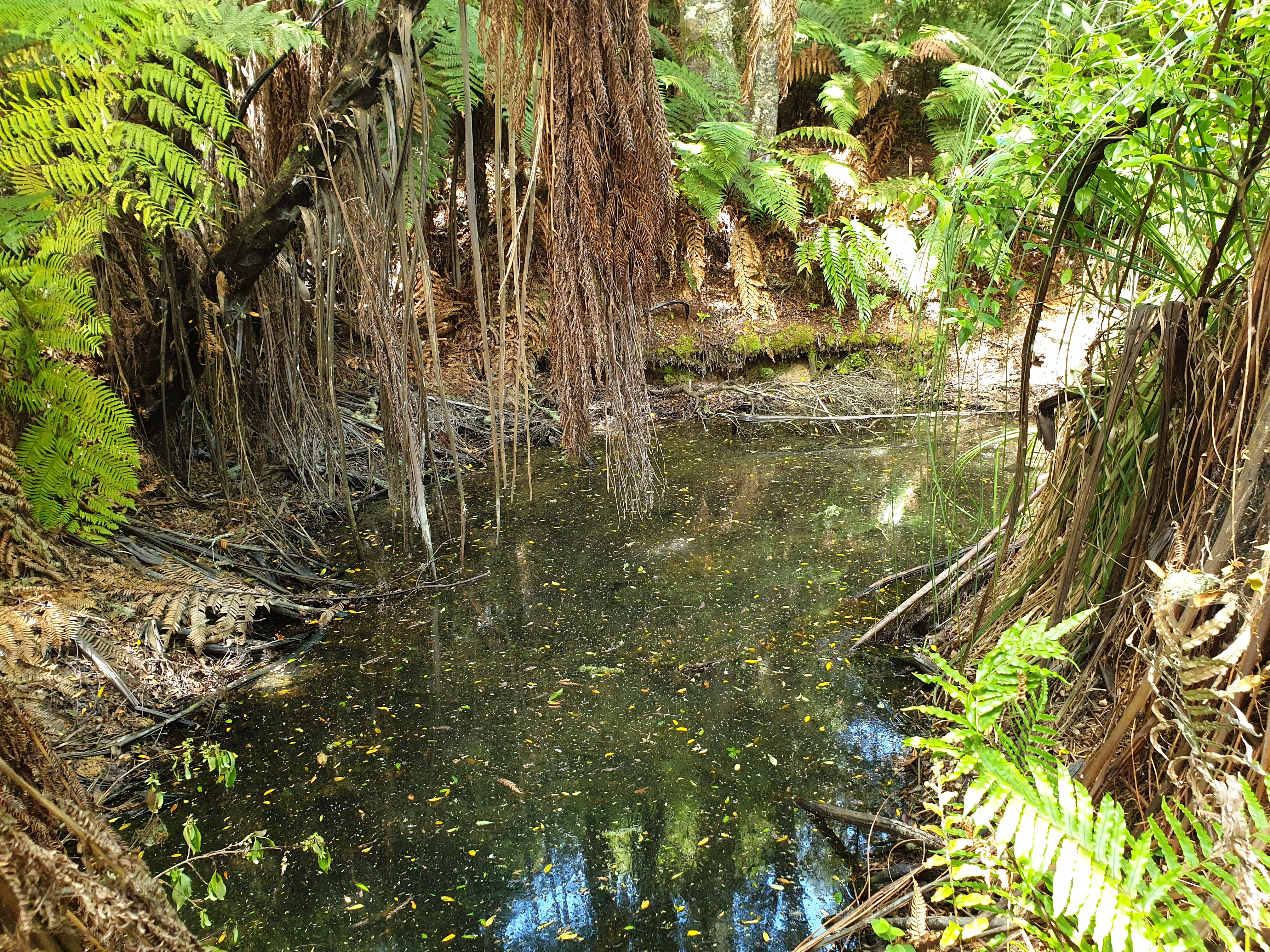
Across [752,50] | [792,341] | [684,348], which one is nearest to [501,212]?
[684,348]

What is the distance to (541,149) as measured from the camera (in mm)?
1716

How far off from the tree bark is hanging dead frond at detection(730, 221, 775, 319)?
3.15 m

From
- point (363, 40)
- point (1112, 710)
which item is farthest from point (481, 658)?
point (363, 40)

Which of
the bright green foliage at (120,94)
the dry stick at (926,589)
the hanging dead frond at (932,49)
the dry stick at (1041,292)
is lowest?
the dry stick at (926,589)

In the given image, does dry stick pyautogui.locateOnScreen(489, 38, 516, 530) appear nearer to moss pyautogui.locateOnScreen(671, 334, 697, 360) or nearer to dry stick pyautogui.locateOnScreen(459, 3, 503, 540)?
dry stick pyautogui.locateOnScreen(459, 3, 503, 540)

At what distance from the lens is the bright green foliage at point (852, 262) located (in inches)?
197

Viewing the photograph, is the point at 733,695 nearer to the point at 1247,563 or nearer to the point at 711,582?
the point at 711,582

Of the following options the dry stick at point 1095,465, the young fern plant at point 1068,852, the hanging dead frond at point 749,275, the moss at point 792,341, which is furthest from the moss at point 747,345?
the young fern plant at point 1068,852

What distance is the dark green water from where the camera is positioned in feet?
4.98

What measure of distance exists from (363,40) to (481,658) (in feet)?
5.97

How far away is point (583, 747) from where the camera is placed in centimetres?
196

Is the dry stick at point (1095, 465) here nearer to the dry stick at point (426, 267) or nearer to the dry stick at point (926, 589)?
the dry stick at point (926, 589)

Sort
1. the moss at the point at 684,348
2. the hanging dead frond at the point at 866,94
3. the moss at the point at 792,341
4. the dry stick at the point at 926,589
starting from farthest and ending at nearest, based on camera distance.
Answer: the hanging dead frond at the point at 866,94 → the moss at the point at 792,341 → the moss at the point at 684,348 → the dry stick at the point at 926,589

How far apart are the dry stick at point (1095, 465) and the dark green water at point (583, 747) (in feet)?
1.11
